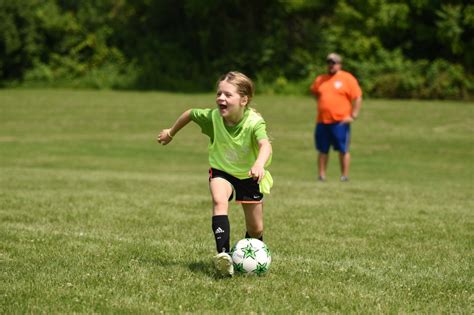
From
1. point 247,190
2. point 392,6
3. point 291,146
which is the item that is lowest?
point 291,146

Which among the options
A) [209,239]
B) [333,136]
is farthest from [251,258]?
[333,136]

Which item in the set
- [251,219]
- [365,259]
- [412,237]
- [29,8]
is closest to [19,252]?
[251,219]

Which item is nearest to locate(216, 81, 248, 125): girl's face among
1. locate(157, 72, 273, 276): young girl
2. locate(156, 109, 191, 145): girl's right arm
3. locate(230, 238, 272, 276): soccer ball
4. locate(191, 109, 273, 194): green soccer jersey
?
locate(157, 72, 273, 276): young girl

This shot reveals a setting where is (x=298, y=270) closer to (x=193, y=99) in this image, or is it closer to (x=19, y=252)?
(x=19, y=252)

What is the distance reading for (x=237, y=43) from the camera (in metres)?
46.5

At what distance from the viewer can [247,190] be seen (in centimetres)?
694

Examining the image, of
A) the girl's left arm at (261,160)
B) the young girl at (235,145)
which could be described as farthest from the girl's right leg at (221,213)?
the girl's left arm at (261,160)

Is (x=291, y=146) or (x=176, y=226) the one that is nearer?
(x=176, y=226)

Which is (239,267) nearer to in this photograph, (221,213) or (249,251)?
(249,251)

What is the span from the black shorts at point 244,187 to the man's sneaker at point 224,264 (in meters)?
0.84

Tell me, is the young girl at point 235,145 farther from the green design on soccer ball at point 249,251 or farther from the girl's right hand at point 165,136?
the green design on soccer ball at point 249,251

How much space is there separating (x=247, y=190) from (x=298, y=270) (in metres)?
0.86

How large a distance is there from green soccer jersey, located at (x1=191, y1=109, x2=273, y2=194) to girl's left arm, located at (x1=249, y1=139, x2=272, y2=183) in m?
0.17

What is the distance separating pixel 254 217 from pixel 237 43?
1580 inches
